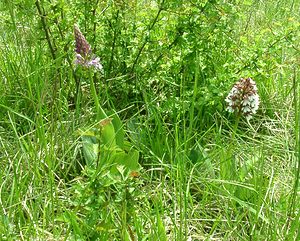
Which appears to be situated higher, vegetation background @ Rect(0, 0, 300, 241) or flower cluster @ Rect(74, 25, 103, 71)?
flower cluster @ Rect(74, 25, 103, 71)

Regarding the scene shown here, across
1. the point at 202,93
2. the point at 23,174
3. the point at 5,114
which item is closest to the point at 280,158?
the point at 202,93

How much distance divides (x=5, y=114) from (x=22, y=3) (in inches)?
17.8

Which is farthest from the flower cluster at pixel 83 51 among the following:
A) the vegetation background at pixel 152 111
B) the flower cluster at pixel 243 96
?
the flower cluster at pixel 243 96

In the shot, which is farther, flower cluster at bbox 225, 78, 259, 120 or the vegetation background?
flower cluster at bbox 225, 78, 259, 120

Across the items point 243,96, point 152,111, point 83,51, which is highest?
point 83,51

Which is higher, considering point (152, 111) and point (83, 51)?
point (83, 51)

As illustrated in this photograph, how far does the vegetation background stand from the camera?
1.67 m

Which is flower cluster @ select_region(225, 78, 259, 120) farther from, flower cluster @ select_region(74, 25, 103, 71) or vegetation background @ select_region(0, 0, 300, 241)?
flower cluster @ select_region(74, 25, 103, 71)

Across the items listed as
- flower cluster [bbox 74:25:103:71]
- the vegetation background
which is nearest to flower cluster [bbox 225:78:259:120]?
the vegetation background

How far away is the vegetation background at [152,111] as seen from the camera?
1.67 m

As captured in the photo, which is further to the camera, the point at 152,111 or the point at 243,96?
the point at 152,111

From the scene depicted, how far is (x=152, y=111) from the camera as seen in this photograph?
2125mm

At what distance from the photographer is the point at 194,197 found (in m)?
1.74

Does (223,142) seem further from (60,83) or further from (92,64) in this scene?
(60,83)
